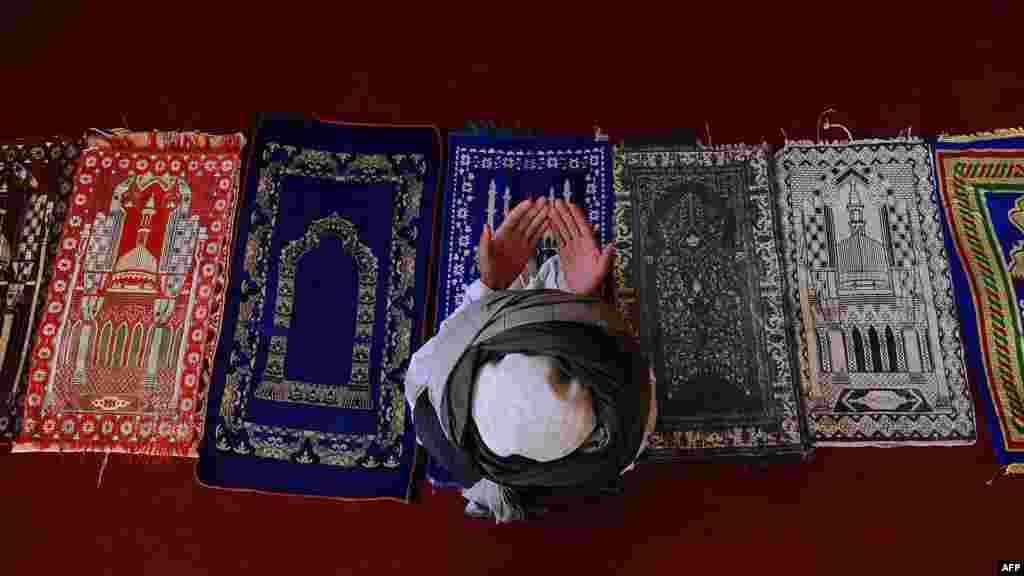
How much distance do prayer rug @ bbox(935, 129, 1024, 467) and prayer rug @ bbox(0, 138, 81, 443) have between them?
242 centimetres

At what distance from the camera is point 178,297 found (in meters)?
1.98

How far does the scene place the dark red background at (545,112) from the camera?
5.84ft

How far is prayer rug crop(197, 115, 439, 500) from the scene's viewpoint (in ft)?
6.07

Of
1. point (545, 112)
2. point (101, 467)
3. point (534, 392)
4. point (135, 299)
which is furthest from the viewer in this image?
point (545, 112)

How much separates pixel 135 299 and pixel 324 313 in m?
0.50

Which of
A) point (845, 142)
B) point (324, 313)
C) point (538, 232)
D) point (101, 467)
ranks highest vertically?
point (845, 142)

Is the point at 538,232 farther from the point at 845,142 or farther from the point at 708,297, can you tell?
the point at 845,142

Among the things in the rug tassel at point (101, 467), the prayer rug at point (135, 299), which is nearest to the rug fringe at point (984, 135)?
the prayer rug at point (135, 299)

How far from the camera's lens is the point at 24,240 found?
2.03 m

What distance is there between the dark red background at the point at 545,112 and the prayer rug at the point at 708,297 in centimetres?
10

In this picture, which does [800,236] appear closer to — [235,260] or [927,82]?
[927,82]

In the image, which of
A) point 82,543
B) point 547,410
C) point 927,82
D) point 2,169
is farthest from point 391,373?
point 927,82

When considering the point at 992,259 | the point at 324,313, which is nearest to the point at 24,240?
the point at 324,313

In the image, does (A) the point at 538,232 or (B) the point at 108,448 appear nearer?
(A) the point at 538,232
